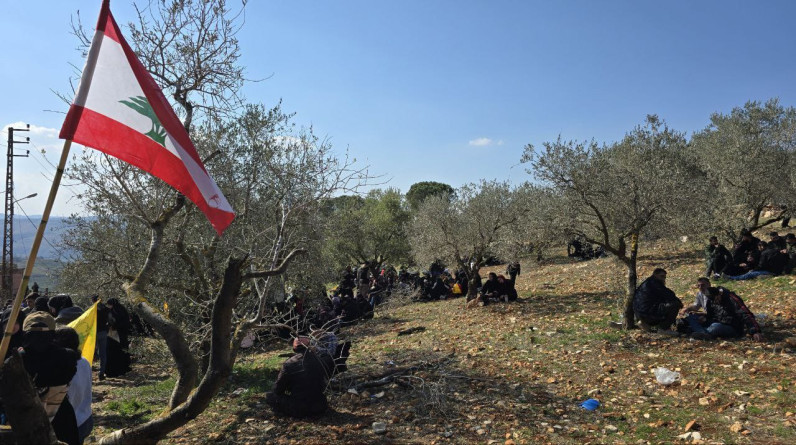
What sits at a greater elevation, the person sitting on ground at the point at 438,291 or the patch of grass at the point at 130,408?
the person sitting on ground at the point at 438,291

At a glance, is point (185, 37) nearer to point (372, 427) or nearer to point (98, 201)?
point (98, 201)

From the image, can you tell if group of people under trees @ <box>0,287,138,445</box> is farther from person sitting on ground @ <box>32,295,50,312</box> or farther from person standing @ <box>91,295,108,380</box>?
person standing @ <box>91,295,108,380</box>

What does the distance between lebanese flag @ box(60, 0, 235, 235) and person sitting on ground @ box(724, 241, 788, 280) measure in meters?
15.1

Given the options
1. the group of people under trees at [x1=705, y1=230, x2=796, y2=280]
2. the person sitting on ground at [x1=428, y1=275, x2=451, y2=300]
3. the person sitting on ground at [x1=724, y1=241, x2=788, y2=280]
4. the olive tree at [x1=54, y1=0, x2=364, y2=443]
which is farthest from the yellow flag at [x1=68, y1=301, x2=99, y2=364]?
the person sitting on ground at [x1=724, y1=241, x2=788, y2=280]

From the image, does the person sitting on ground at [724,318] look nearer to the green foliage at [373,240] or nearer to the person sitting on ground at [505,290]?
the person sitting on ground at [505,290]

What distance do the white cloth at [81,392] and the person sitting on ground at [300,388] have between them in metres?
2.32

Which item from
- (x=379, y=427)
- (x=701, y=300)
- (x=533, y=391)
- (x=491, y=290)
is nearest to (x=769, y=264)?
(x=701, y=300)

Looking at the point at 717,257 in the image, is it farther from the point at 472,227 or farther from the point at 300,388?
the point at 300,388

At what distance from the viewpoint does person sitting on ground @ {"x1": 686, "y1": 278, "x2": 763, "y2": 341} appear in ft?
30.3

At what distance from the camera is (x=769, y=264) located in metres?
13.6

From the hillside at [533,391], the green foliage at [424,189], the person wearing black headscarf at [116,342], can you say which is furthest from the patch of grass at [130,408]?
the green foliage at [424,189]

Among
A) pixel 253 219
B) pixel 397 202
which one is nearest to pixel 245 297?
pixel 253 219

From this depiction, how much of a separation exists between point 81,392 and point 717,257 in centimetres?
1622

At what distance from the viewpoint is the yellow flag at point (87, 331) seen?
750cm
